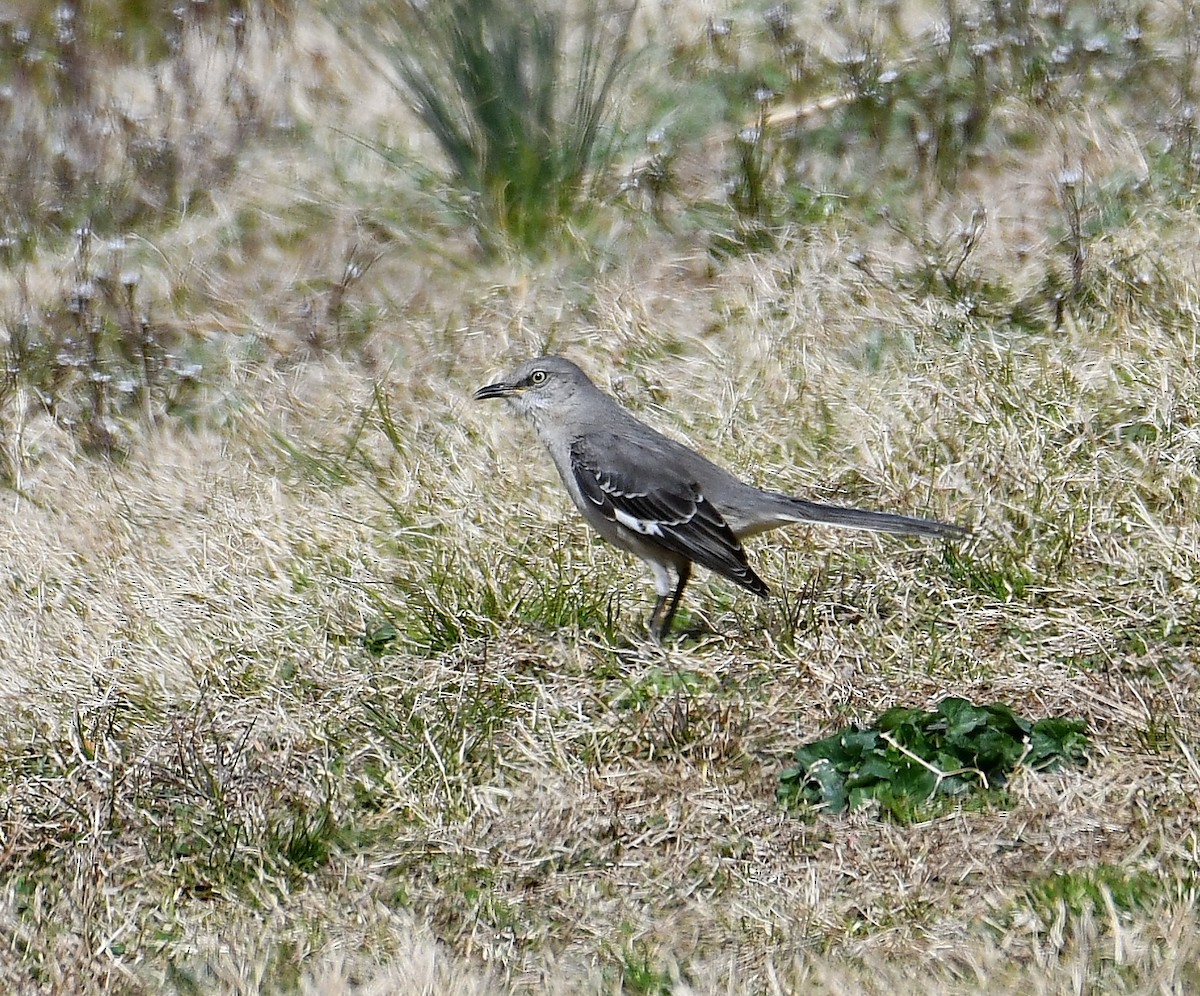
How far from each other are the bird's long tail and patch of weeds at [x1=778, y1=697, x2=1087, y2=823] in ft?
2.77

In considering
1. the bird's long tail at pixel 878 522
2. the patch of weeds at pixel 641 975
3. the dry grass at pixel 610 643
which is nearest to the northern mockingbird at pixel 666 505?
the bird's long tail at pixel 878 522

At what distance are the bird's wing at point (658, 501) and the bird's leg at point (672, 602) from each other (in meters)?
0.15

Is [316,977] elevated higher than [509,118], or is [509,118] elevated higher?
[509,118]

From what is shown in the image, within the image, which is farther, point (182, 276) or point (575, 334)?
point (182, 276)

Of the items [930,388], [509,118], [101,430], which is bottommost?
[101,430]

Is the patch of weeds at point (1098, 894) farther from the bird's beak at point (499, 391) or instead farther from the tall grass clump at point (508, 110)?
the tall grass clump at point (508, 110)

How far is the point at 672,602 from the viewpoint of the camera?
5.67 metres

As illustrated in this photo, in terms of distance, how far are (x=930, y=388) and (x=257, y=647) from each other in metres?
2.77

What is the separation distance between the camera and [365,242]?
8969 millimetres

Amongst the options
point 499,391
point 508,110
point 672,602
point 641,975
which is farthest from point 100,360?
point 641,975

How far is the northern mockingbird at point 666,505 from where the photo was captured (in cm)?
540

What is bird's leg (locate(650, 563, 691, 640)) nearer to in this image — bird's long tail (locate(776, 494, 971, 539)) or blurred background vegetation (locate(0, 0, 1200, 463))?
bird's long tail (locate(776, 494, 971, 539))

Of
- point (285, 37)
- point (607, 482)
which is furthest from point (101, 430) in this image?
point (285, 37)

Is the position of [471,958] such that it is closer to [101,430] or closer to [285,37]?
Answer: [101,430]
